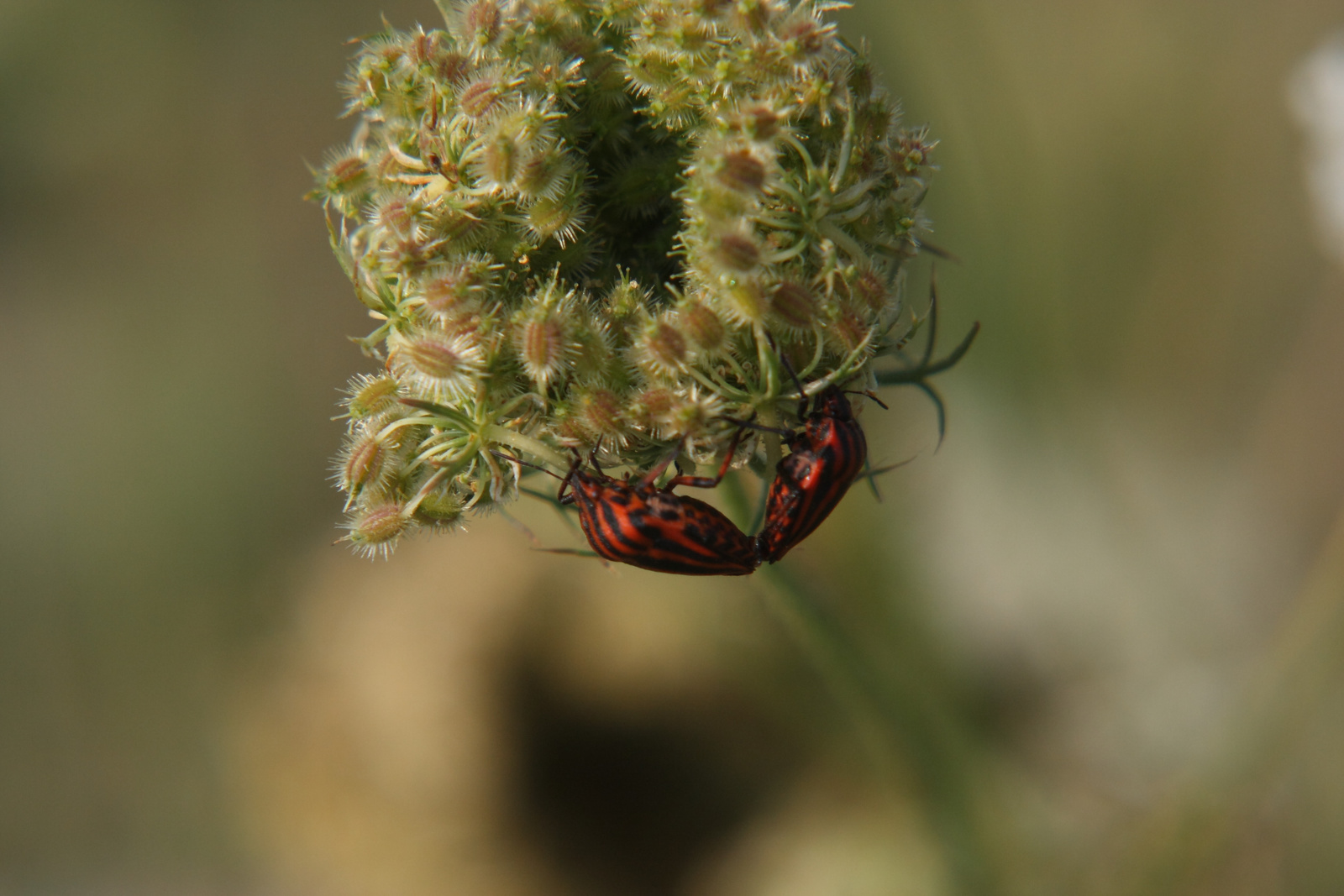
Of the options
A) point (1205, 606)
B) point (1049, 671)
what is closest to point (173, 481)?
point (1049, 671)

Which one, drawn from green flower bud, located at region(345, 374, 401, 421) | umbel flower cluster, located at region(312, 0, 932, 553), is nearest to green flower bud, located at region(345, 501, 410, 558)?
umbel flower cluster, located at region(312, 0, 932, 553)

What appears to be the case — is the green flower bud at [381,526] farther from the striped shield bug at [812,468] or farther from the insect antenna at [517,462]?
the striped shield bug at [812,468]

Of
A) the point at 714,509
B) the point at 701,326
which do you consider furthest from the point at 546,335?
the point at 714,509

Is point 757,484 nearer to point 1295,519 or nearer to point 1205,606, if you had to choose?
point 1205,606

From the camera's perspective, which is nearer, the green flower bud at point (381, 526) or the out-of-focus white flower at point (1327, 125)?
the green flower bud at point (381, 526)

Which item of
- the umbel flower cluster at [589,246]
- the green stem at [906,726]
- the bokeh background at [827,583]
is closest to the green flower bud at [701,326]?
the umbel flower cluster at [589,246]
